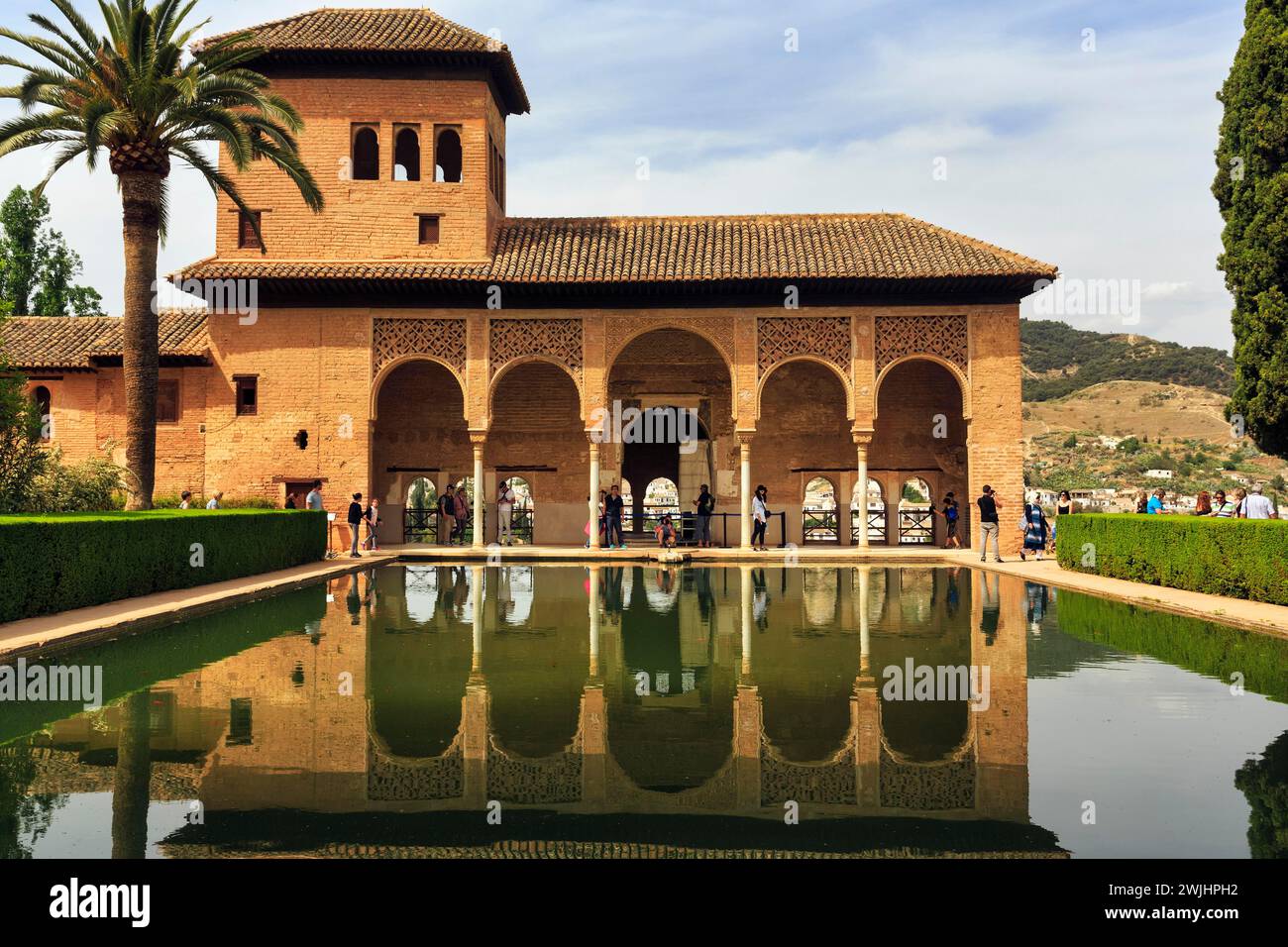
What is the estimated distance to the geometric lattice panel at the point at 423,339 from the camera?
21328 millimetres

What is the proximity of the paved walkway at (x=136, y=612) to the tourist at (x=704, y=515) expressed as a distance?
9.11 meters

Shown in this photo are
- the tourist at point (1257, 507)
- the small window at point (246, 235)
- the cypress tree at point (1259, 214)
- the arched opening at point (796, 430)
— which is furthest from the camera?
the arched opening at point (796, 430)

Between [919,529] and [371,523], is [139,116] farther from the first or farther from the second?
[919,529]

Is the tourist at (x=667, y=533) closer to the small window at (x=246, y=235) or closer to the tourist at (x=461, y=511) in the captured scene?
the tourist at (x=461, y=511)

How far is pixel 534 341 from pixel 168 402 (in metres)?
8.50

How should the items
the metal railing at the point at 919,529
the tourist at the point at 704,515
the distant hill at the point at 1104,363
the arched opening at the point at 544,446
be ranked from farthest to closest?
the distant hill at the point at 1104,363, the metal railing at the point at 919,529, the arched opening at the point at 544,446, the tourist at the point at 704,515

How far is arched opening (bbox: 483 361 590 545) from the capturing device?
2395cm

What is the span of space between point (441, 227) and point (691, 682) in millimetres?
17146

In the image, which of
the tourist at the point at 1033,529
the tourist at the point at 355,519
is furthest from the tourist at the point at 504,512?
the tourist at the point at 1033,529

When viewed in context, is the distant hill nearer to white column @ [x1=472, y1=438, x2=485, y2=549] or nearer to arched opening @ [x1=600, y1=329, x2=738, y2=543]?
arched opening @ [x1=600, y1=329, x2=738, y2=543]

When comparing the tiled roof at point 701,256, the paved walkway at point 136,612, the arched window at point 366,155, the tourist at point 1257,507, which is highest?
the arched window at point 366,155

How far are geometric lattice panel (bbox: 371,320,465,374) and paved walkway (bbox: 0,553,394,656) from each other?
704cm
